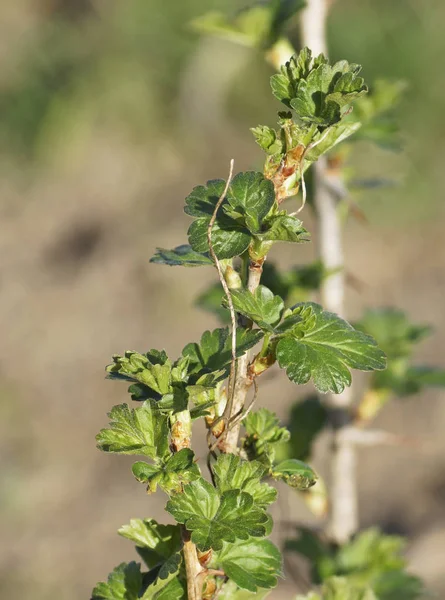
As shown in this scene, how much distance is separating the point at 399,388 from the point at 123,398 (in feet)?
6.71

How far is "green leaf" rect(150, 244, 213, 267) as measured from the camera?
0.61 m

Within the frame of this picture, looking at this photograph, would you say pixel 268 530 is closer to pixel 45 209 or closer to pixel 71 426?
pixel 71 426

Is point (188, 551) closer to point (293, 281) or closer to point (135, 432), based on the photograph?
point (135, 432)

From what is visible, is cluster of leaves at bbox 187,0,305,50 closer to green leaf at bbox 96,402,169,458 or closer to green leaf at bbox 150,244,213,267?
green leaf at bbox 150,244,213,267

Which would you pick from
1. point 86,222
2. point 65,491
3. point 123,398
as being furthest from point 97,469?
point 86,222

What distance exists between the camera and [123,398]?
3053mm

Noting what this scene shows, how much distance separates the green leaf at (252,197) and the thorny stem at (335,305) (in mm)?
523

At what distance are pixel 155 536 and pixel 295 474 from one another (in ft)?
0.42

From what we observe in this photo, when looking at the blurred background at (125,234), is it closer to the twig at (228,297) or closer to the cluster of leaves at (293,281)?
the cluster of leaves at (293,281)

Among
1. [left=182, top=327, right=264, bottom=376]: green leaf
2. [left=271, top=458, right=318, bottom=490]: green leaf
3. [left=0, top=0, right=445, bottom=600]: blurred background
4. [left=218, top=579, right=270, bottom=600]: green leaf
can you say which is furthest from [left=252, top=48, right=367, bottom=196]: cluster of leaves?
[left=0, top=0, right=445, bottom=600]: blurred background

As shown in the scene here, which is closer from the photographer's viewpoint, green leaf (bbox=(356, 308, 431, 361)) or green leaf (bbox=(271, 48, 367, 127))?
green leaf (bbox=(271, 48, 367, 127))

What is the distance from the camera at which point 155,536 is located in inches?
24.8

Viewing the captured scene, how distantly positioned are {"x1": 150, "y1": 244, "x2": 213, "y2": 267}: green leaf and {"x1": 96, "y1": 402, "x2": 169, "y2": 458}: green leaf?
126 mm

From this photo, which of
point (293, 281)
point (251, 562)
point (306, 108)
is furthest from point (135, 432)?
point (293, 281)
